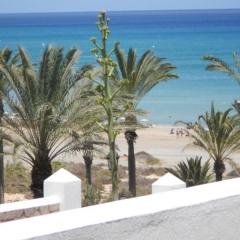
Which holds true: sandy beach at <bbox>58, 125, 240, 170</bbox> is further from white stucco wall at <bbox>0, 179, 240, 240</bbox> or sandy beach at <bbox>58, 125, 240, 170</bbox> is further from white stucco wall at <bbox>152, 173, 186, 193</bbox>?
white stucco wall at <bbox>0, 179, 240, 240</bbox>

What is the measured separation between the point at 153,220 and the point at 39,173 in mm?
12406

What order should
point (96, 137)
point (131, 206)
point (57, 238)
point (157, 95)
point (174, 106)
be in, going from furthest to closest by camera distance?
point (157, 95), point (174, 106), point (96, 137), point (131, 206), point (57, 238)

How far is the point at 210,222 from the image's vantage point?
3369 millimetres

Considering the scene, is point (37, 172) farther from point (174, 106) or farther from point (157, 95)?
point (157, 95)

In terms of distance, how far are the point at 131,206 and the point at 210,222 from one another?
1.38 ft

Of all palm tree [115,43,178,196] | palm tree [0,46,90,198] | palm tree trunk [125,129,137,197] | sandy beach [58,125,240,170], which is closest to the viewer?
palm tree [0,46,90,198]

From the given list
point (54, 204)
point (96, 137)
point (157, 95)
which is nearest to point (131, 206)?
point (54, 204)

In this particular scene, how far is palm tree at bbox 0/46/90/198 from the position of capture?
15.5 meters

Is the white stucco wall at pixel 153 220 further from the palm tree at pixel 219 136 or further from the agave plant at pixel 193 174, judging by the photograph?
the palm tree at pixel 219 136

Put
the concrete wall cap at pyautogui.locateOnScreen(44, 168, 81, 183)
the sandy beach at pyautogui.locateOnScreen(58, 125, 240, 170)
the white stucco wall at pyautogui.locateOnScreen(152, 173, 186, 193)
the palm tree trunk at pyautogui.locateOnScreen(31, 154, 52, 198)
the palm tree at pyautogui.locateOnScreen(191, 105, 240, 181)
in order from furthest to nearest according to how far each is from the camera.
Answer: the sandy beach at pyautogui.locateOnScreen(58, 125, 240, 170) → the palm tree at pyautogui.locateOnScreen(191, 105, 240, 181) → the palm tree trunk at pyautogui.locateOnScreen(31, 154, 52, 198) → the concrete wall cap at pyautogui.locateOnScreen(44, 168, 81, 183) → the white stucco wall at pyautogui.locateOnScreen(152, 173, 186, 193)

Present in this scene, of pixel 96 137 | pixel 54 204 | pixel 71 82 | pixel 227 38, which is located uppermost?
pixel 227 38

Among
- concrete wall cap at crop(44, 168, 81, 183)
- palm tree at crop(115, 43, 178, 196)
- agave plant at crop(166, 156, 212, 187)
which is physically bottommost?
agave plant at crop(166, 156, 212, 187)

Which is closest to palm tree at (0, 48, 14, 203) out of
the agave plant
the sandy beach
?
the agave plant

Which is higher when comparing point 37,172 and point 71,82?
point 71,82
